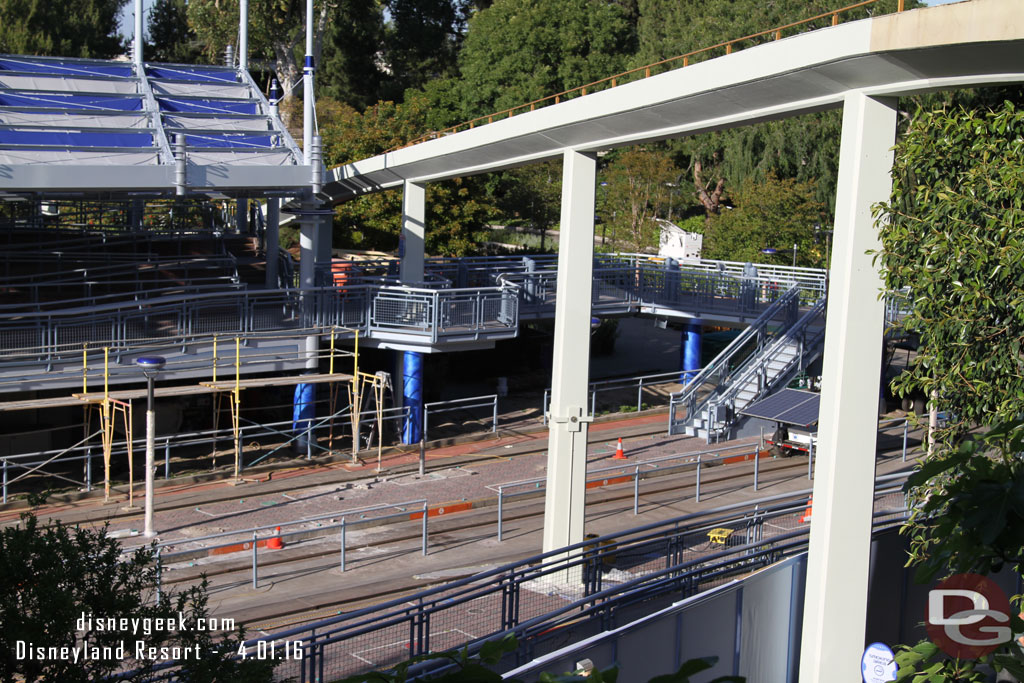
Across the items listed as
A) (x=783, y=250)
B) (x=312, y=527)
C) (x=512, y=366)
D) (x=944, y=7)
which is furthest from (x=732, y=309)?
(x=944, y=7)

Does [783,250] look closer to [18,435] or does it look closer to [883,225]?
[18,435]

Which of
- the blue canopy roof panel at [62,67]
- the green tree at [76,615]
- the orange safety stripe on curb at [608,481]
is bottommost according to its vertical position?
the orange safety stripe on curb at [608,481]

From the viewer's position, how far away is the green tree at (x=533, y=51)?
5144 cm

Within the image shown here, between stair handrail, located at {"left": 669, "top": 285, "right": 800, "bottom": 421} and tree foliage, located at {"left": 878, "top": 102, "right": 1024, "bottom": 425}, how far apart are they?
1683cm

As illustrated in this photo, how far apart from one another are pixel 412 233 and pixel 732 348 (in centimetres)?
963

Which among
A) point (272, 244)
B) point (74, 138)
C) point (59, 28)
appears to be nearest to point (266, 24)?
point (59, 28)

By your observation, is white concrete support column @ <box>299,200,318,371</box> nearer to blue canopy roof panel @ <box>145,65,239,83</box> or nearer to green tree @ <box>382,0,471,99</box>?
blue canopy roof panel @ <box>145,65,239,83</box>

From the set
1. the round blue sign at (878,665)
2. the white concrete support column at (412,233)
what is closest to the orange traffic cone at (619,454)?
the white concrete support column at (412,233)

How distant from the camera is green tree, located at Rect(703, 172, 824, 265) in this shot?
141 ft

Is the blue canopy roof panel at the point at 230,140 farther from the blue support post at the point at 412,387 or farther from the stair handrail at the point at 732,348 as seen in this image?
the stair handrail at the point at 732,348

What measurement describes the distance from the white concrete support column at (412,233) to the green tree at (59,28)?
106ft

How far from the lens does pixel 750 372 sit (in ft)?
94.6

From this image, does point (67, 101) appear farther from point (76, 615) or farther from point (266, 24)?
point (266, 24)

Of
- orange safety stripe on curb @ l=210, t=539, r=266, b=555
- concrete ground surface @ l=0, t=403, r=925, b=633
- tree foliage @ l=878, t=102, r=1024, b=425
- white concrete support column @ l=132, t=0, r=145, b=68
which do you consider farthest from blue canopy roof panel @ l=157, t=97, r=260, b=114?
tree foliage @ l=878, t=102, r=1024, b=425
